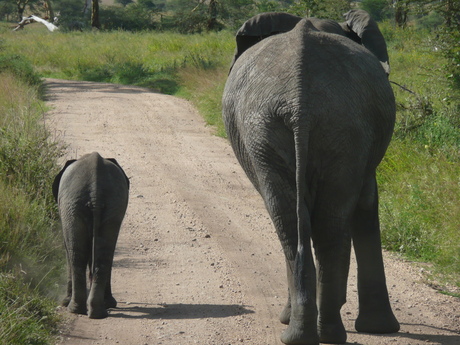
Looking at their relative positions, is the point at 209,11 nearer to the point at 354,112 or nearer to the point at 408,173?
the point at 408,173

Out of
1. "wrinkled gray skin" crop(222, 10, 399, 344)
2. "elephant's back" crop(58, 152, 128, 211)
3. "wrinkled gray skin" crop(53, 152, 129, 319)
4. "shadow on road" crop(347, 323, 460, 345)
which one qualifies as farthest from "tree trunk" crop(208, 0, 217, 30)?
"wrinkled gray skin" crop(222, 10, 399, 344)

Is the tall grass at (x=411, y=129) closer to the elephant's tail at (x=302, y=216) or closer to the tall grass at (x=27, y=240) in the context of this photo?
the elephant's tail at (x=302, y=216)

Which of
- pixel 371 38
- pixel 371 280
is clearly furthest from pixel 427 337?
pixel 371 38

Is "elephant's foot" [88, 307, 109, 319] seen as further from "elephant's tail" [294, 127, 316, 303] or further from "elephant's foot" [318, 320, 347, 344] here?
"elephant's tail" [294, 127, 316, 303]

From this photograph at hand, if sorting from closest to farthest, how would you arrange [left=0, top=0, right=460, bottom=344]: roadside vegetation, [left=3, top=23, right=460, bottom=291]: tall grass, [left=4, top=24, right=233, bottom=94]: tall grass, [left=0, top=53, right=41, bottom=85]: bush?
[left=0, top=0, right=460, bottom=344]: roadside vegetation, [left=3, top=23, right=460, bottom=291]: tall grass, [left=0, top=53, right=41, bottom=85]: bush, [left=4, top=24, right=233, bottom=94]: tall grass

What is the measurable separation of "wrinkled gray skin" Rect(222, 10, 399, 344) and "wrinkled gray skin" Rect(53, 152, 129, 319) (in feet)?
4.72

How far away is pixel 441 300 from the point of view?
636 cm

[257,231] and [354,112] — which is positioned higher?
[354,112]

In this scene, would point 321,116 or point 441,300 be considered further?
point 441,300

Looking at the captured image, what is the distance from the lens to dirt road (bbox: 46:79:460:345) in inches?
214

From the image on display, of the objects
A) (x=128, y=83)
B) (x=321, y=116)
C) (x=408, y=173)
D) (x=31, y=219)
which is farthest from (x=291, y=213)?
(x=128, y=83)

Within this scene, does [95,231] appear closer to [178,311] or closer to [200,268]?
[178,311]

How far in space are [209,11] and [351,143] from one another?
1523 inches

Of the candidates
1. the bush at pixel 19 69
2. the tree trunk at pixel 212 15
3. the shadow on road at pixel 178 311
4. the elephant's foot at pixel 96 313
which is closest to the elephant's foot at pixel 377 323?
the shadow on road at pixel 178 311
